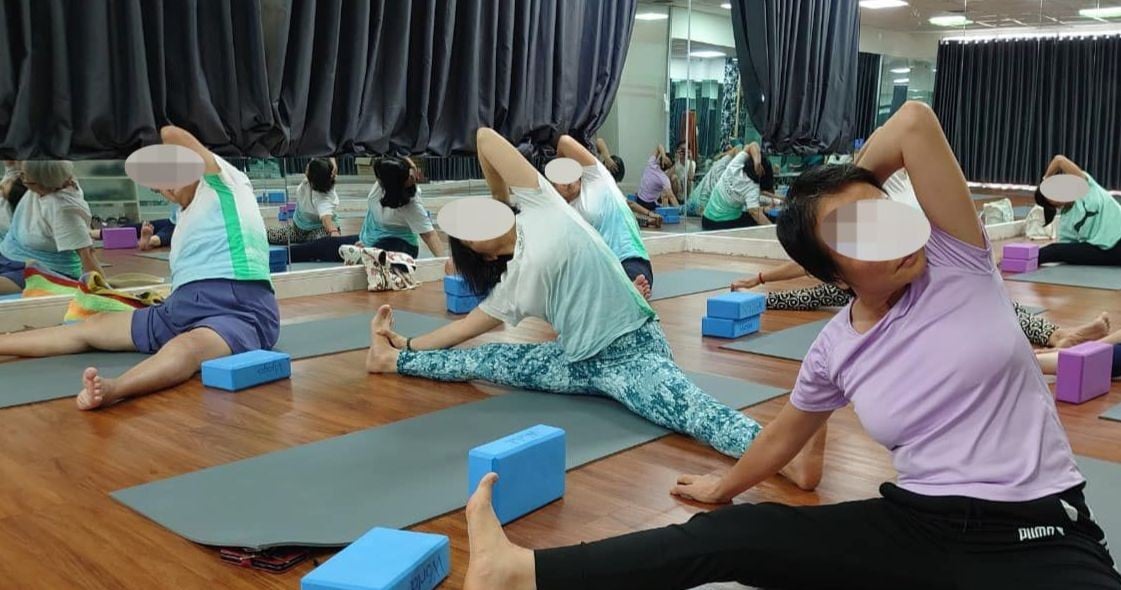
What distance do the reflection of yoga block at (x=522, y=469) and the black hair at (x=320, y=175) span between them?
3269mm

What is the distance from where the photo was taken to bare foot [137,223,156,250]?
14.5ft

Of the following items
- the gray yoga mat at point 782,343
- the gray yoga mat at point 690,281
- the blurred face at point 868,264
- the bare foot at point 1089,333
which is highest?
the blurred face at point 868,264

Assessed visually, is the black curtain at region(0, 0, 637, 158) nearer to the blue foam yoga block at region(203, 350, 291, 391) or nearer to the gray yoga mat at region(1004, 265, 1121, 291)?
the blue foam yoga block at region(203, 350, 291, 391)

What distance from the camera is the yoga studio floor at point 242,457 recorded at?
1.67 meters

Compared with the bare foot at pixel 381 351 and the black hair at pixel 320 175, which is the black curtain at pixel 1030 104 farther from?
the bare foot at pixel 381 351

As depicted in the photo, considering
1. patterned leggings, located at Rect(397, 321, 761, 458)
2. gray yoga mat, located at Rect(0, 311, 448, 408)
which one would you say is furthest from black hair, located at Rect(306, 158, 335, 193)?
patterned leggings, located at Rect(397, 321, 761, 458)

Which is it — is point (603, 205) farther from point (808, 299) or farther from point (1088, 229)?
point (1088, 229)

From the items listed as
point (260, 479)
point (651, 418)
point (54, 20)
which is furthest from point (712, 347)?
point (54, 20)

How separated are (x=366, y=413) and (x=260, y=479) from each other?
58cm

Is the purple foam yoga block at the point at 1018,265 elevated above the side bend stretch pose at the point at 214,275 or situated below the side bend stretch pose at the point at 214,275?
below

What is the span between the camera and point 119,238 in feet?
14.1

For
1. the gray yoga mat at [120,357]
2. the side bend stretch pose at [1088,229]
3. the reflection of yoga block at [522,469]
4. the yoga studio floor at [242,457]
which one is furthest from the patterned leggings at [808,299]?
the reflection of yoga block at [522,469]

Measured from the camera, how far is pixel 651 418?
2469 millimetres

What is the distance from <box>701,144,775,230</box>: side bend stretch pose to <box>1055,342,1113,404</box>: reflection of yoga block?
13.0 feet
